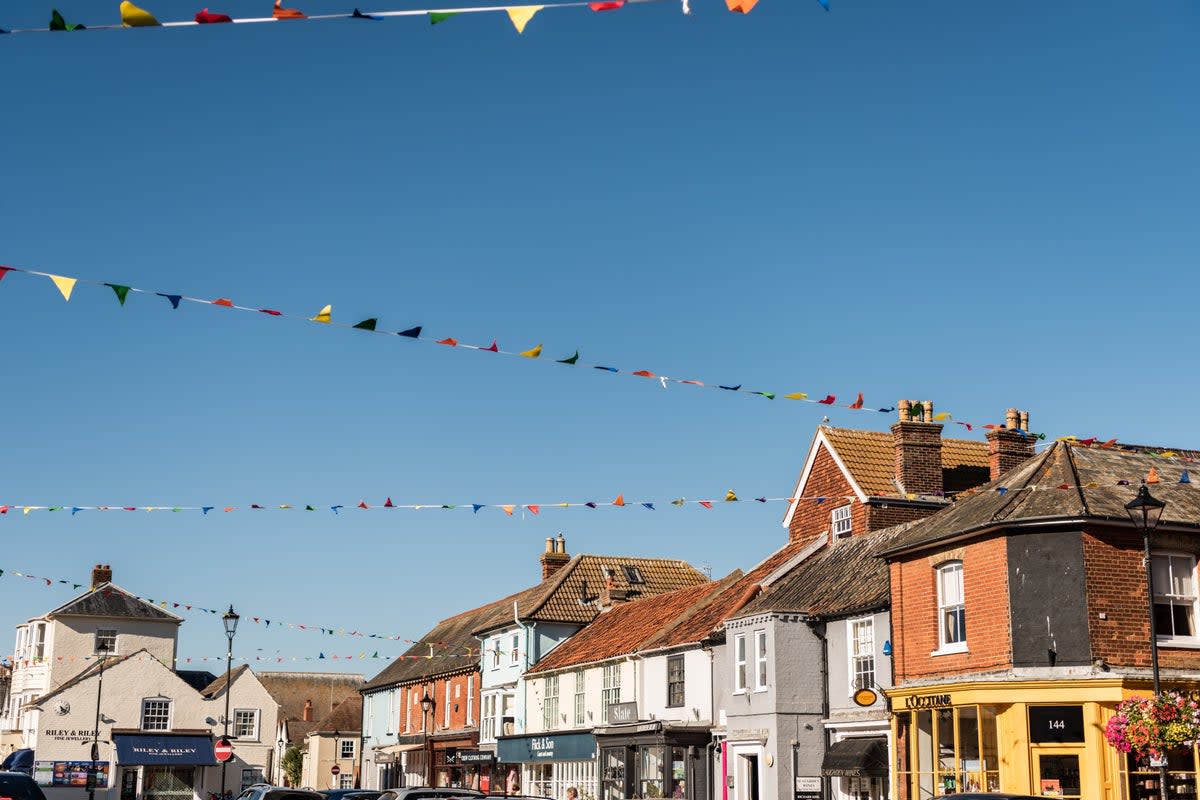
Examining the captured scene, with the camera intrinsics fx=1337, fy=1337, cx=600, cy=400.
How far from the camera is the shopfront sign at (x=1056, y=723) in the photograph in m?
23.9

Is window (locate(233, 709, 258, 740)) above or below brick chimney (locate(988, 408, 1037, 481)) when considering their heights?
below

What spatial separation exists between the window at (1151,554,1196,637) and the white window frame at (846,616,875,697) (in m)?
7.36

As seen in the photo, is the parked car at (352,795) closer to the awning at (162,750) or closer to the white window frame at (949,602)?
the white window frame at (949,602)

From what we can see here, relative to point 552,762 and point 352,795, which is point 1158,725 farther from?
point 552,762

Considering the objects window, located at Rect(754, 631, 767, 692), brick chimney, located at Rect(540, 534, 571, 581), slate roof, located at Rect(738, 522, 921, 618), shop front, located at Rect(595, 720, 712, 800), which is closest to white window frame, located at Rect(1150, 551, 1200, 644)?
slate roof, located at Rect(738, 522, 921, 618)

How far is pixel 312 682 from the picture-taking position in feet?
351

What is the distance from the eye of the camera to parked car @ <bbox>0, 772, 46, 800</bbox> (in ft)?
57.0

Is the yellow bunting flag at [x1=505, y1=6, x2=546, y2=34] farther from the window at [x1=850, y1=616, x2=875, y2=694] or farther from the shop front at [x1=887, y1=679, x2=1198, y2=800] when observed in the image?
the window at [x1=850, y1=616, x2=875, y2=694]

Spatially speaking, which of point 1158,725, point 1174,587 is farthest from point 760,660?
point 1158,725

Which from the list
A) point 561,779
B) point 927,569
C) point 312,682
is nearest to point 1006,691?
point 927,569

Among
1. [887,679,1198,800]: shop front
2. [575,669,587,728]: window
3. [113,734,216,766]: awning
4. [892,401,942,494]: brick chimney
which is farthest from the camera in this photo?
[113,734,216,766]: awning

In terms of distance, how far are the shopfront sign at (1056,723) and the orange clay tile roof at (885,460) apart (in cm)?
1334

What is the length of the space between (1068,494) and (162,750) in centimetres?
4925

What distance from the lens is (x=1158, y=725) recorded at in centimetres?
2098
